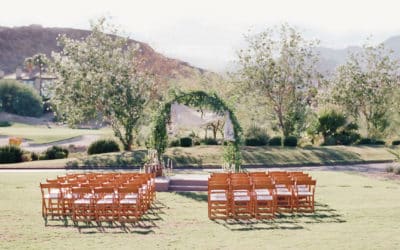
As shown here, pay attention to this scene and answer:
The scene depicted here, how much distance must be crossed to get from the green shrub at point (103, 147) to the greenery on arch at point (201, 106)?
14.7 m

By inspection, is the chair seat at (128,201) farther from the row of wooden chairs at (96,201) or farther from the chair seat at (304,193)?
the chair seat at (304,193)

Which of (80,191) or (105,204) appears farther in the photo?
(105,204)

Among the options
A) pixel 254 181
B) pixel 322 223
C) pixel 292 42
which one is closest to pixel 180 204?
pixel 254 181

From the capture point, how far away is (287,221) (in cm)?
1525

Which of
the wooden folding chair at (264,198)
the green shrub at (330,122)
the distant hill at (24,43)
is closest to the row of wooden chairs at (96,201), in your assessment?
the wooden folding chair at (264,198)

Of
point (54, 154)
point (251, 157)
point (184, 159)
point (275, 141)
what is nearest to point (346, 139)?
point (275, 141)

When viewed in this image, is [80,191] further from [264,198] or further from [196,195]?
[196,195]

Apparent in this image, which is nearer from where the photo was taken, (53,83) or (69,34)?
(53,83)

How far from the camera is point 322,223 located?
49.0 ft

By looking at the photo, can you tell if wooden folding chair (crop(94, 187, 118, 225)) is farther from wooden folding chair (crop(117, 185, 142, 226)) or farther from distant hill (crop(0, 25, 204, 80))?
distant hill (crop(0, 25, 204, 80))

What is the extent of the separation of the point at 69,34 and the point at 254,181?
599 feet

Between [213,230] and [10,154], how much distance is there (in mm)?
24718

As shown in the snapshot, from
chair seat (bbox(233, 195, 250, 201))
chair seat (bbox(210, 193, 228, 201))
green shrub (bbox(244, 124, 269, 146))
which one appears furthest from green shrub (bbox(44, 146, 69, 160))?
chair seat (bbox(233, 195, 250, 201))

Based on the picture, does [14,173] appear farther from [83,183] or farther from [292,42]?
[292,42]
